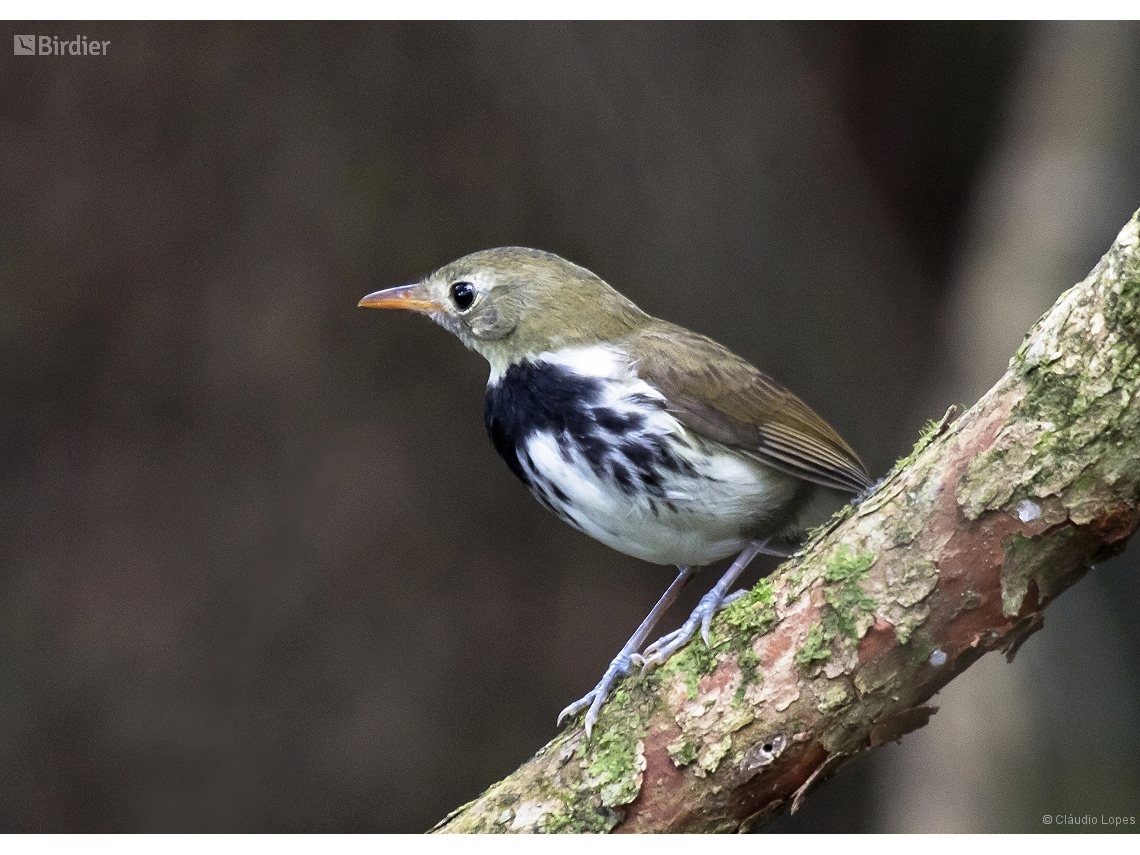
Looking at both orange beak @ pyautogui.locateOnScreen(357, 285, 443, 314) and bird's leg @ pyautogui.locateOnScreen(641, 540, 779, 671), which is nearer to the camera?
bird's leg @ pyautogui.locateOnScreen(641, 540, 779, 671)

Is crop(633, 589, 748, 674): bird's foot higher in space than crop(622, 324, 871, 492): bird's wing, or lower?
lower

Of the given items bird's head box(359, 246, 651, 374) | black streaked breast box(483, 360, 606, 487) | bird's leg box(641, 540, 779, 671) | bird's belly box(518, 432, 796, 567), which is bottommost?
bird's leg box(641, 540, 779, 671)

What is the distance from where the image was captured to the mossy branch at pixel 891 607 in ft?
7.51

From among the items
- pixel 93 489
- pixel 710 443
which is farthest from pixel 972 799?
pixel 93 489

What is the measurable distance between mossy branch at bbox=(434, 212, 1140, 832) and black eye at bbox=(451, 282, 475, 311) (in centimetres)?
125

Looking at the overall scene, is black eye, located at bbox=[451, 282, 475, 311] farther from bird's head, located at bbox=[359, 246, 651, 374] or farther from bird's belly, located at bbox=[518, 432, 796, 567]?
Result: bird's belly, located at bbox=[518, 432, 796, 567]

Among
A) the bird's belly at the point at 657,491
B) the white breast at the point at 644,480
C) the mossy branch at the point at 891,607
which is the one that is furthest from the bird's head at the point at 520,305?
the mossy branch at the point at 891,607

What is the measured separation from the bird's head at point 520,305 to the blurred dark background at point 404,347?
1896 millimetres

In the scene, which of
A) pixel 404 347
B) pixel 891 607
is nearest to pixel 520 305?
pixel 891 607

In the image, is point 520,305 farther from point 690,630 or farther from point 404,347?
point 404,347

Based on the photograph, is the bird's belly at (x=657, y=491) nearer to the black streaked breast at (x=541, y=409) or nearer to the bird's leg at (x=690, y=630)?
the black streaked breast at (x=541, y=409)

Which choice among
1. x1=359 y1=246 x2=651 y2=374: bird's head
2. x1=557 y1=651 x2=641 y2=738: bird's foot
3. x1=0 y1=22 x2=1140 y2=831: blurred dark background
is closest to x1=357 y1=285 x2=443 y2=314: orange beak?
x1=359 y1=246 x2=651 y2=374: bird's head

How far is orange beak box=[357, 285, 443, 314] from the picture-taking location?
3602mm

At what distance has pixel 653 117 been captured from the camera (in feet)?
18.0
